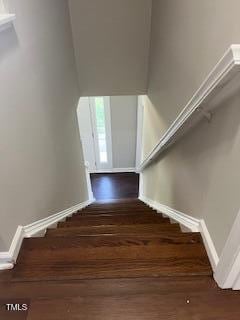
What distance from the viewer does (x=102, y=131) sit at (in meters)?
4.91

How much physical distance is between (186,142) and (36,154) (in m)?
0.95

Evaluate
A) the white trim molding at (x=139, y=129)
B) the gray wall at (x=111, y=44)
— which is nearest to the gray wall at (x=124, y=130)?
the white trim molding at (x=139, y=129)

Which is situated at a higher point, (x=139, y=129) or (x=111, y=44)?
(x=111, y=44)

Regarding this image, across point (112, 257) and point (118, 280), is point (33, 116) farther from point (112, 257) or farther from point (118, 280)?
point (118, 280)

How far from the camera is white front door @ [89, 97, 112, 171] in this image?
4.49 meters

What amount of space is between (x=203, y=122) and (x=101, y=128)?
3573 mm

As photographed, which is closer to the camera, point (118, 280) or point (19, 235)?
point (118, 280)

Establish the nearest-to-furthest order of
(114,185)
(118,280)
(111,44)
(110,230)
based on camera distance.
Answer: (118,280) < (110,230) < (111,44) < (114,185)

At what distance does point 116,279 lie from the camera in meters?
1.20

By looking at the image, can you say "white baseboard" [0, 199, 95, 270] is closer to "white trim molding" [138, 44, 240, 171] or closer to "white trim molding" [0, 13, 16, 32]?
"white trim molding" [0, 13, 16, 32]

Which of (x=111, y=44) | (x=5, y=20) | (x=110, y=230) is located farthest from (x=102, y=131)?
(x=5, y=20)

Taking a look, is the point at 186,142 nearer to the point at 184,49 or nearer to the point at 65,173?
the point at 184,49

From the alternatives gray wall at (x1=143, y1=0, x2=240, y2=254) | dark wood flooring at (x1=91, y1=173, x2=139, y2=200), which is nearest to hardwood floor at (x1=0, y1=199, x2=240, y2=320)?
gray wall at (x1=143, y1=0, x2=240, y2=254)

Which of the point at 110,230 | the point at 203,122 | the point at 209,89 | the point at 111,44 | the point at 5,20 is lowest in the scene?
the point at 110,230
